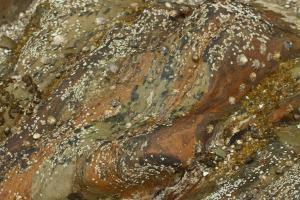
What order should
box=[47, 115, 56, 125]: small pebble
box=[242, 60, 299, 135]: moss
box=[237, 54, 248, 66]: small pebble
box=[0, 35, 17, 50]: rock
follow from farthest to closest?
1. box=[0, 35, 17, 50]: rock
2. box=[47, 115, 56, 125]: small pebble
3. box=[237, 54, 248, 66]: small pebble
4. box=[242, 60, 299, 135]: moss

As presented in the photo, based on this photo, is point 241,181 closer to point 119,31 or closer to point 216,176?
point 216,176

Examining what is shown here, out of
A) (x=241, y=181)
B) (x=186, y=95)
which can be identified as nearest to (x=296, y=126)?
(x=241, y=181)

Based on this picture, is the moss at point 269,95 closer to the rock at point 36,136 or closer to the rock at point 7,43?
the rock at point 36,136

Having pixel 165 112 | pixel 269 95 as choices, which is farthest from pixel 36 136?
pixel 269 95

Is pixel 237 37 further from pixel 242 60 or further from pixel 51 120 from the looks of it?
pixel 51 120

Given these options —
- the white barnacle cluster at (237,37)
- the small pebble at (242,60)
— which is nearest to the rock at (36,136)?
the white barnacle cluster at (237,37)

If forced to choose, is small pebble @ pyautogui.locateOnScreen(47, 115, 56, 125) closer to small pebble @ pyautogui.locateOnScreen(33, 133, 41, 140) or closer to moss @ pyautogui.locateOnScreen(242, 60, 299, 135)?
small pebble @ pyautogui.locateOnScreen(33, 133, 41, 140)

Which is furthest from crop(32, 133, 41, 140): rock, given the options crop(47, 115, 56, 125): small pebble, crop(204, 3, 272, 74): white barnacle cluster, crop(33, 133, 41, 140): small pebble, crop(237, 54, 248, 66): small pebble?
crop(237, 54, 248, 66): small pebble

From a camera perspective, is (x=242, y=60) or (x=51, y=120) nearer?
(x=242, y=60)

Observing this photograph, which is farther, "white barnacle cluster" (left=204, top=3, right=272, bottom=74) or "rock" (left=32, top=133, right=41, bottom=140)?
"rock" (left=32, top=133, right=41, bottom=140)
